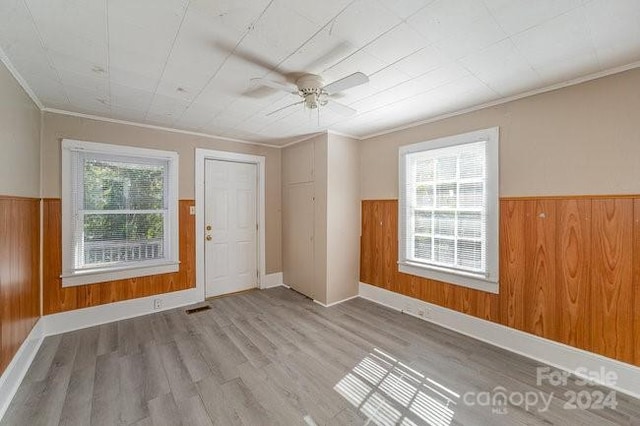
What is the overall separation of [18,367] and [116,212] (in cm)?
172

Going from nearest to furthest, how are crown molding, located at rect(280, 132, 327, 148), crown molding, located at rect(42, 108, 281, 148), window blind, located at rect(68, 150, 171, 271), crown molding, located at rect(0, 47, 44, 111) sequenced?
crown molding, located at rect(0, 47, 44, 111) → crown molding, located at rect(42, 108, 281, 148) → window blind, located at rect(68, 150, 171, 271) → crown molding, located at rect(280, 132, 327, 148)

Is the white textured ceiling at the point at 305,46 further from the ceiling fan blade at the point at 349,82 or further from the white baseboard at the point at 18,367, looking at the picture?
the white baseboard at the point at 18,367

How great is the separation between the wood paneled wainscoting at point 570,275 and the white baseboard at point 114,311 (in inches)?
139

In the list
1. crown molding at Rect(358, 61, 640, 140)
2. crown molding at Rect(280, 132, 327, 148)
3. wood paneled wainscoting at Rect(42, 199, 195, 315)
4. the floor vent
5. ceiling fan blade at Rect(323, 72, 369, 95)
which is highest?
crown molding at Rect(280, 132, 327, 148)

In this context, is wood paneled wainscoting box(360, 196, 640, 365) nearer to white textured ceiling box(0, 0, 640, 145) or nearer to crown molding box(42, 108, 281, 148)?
white textured ceiling box(0, 0, 640, 145)

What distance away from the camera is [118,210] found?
3.36m

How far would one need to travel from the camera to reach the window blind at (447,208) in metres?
2.90

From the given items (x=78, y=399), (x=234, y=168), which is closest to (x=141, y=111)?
(x=234, y=168)

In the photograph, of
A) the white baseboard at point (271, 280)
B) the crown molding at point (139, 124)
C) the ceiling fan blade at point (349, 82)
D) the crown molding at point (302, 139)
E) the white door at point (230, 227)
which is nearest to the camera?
the ceiling fan blade at point (349, 82)

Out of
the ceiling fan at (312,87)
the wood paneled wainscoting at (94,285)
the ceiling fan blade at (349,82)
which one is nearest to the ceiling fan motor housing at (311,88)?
the ceiling fan at (312,87)

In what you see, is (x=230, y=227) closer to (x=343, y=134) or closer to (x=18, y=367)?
(x=343, y=134)

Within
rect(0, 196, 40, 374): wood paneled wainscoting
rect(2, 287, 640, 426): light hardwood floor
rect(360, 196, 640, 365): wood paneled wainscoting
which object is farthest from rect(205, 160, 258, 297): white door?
rect(360, 196, 640, 365): wood paneled wainscoting

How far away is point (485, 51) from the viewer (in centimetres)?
185

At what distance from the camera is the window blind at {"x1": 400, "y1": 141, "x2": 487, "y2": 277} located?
290 centimetres
